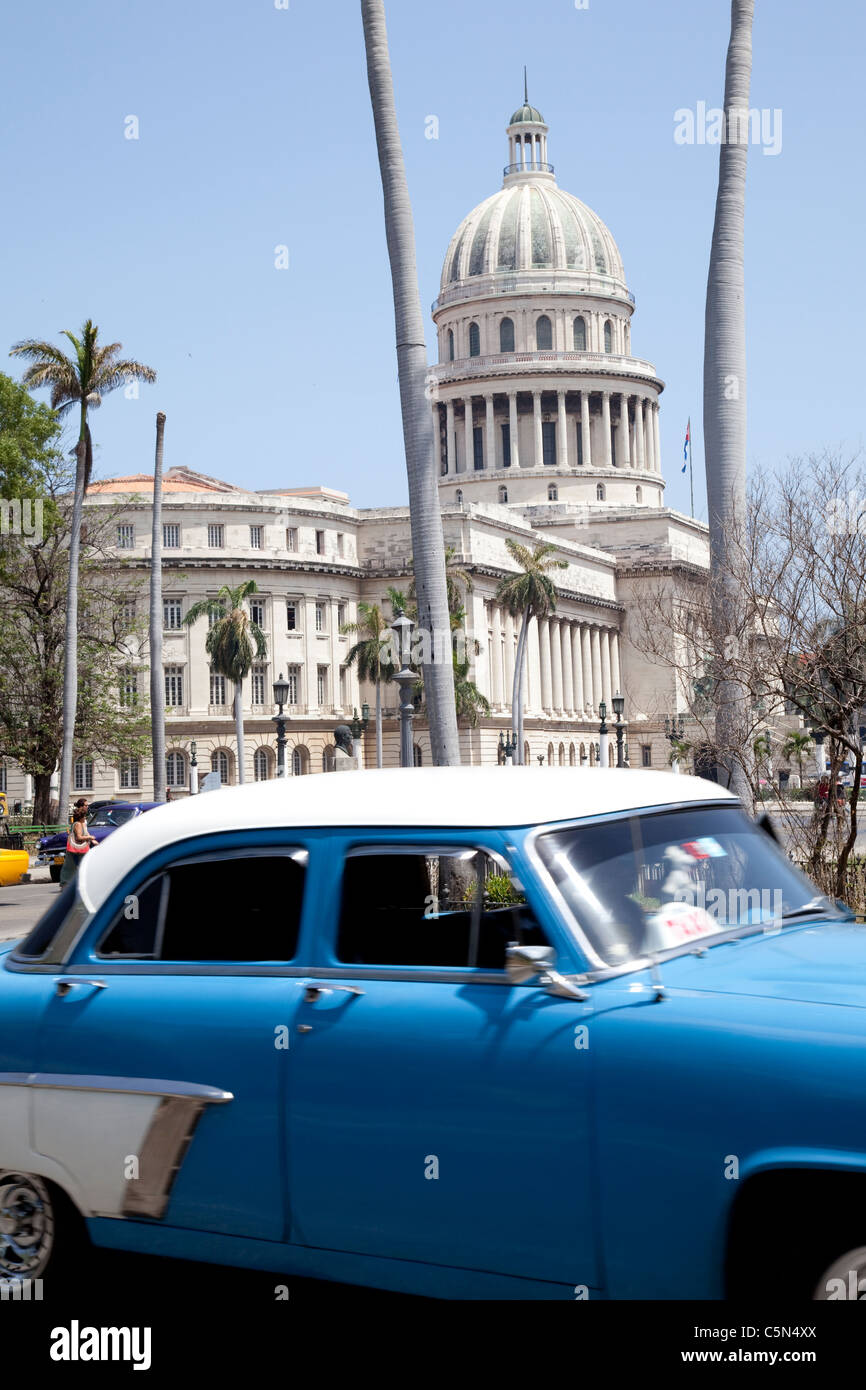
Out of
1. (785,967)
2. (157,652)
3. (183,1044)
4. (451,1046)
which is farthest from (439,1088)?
(157,652)

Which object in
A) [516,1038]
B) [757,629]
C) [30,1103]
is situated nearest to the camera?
[516,1038]

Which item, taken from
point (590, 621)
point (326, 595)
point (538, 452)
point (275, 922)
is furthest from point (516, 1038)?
point (538, 452)

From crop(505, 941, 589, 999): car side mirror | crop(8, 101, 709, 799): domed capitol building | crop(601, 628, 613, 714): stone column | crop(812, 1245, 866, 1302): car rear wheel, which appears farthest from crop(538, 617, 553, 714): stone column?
crop(812, 1245, 866, 1302): car rear wheel

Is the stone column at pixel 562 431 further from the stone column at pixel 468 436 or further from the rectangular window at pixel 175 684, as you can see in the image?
the rectangular window at pixel 175 684

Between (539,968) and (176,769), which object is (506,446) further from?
(539,968)

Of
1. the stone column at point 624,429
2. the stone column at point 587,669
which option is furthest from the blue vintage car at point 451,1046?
the stone column at point 624,429

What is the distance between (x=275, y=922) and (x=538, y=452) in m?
121

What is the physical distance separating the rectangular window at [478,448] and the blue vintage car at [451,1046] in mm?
120435

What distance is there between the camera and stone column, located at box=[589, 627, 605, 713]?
113 metres

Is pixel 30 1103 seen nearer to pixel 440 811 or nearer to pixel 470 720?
pixel 440 811

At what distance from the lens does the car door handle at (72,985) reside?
16.3 feet

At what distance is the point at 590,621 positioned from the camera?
111 m

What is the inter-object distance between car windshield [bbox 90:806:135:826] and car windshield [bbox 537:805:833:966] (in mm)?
33586

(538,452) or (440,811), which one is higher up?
(538,452)
